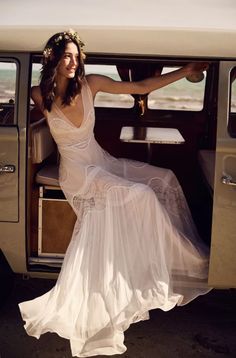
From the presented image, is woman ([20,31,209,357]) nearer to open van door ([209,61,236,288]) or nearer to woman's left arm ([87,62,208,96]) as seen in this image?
woman's left arm ([87,62,208,96])

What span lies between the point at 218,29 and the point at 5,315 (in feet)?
8.43

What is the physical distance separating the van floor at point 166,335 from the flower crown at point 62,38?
1940 millimetres

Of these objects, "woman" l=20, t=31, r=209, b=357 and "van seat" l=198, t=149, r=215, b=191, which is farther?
"van seat" l=198, t=149, r=215, b=191

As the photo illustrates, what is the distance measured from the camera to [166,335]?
12.7 ft

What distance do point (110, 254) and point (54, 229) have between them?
1.89 ft

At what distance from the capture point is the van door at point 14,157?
3.58 metres

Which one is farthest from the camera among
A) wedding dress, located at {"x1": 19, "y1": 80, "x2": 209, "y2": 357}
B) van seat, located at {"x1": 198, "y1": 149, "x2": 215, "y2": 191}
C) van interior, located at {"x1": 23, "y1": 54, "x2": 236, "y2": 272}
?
van seat, located at {"x1": 198, "y1": 149, "x2": 215, "y2": 191}

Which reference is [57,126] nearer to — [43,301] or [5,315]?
[43,301]

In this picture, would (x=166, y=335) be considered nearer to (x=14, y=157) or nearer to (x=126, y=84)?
(x=14, y=157)

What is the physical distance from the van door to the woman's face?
0.75ft

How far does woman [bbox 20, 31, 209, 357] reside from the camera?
3.34 m

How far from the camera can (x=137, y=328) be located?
3994 millimetres

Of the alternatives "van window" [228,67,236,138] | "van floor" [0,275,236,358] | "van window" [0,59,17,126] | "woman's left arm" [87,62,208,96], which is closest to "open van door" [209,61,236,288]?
"van window" [228,67,236,138]

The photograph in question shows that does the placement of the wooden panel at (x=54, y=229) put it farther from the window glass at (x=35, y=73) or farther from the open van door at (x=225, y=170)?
the open van door at (x=225, y=170)
